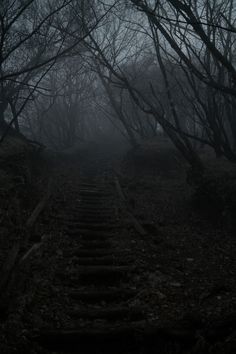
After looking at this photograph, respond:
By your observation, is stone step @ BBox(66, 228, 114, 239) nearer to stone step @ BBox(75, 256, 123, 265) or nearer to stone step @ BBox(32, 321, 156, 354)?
stone step @ BBox(75, 256, 123, 265)

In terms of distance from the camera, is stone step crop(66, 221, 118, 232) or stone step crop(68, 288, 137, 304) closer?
stone step crop(68, 288, 137, 304)

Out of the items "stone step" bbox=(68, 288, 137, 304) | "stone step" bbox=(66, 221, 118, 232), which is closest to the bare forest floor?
"stone step" bbox=(68, 288, 137, 304)

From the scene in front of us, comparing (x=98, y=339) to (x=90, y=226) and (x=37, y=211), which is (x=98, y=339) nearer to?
(x=90, y=226)

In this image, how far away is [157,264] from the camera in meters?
7.45

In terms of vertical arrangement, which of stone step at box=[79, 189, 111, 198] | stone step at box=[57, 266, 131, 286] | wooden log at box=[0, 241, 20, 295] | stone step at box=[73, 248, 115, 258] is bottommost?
stone step at box=[57, 266, 131, 286]

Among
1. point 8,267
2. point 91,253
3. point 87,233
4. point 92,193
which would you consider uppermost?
point 92,193

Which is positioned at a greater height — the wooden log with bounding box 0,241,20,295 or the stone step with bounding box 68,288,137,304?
the wooden log with bounding box 0,241,20,295

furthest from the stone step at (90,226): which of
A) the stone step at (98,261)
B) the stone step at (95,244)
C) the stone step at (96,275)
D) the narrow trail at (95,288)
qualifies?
the stone step at (96,275)

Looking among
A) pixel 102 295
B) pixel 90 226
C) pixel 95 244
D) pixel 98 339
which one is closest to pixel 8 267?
pixel 102 295

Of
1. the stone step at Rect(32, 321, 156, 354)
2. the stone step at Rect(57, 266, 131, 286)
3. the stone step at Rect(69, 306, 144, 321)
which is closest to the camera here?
the stone step at Rect(32, 321, 156, 354)

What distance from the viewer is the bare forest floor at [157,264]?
5152 millimetres

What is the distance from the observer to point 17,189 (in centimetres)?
1116

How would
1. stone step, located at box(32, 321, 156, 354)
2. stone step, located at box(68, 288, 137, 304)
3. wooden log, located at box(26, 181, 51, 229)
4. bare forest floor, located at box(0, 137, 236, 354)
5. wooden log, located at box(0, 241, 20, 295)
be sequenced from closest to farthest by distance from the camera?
1. stone step, located at box(32, 321, 156, 354)
2. bare forest floor, located at box(0, 137, 236, 354)
3. wooden log, located at box(0, 241, 20, 295)
4. stone step, located at box(68, 288, 137, 304)
5. wooden log, located at box(26, 181, 51, 229)

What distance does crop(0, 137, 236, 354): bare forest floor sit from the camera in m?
5.15
